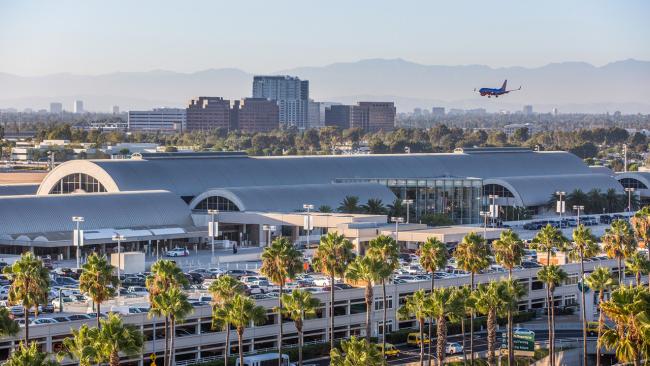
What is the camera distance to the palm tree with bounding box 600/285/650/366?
47.1 metres

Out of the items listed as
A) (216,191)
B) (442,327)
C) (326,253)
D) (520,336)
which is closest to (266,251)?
(326,253)

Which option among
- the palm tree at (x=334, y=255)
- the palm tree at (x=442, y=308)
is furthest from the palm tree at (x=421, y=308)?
the palm tree at (x=334, y=255)

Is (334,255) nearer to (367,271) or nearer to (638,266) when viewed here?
(367,271)

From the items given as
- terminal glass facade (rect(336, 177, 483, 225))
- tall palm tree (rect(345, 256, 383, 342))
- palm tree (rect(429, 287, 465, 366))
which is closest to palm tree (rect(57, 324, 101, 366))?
palm tree (rect(429, 287, 465, 366))

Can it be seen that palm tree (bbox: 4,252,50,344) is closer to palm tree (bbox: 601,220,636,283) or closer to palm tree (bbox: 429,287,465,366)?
palm tree (bbox: 429,287,465,366)

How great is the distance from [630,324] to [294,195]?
256 ft

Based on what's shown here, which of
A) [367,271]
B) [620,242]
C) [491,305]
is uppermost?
[620,242]

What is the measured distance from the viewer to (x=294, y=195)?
124500 mm

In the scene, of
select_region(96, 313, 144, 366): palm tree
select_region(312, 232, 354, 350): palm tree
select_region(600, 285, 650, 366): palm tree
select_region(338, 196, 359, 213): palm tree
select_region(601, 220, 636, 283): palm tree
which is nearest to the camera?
select_region(600, 285, 650, 366): palm tree

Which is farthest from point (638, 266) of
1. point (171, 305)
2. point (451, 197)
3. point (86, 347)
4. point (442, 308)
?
point (451, 197)

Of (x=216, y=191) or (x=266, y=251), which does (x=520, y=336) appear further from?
(x=216, y=191)

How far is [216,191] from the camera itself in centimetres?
12081

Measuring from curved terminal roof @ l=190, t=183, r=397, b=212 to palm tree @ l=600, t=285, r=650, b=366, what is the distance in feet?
236

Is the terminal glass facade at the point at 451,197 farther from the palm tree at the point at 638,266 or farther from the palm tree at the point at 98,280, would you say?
the palm tree at the point at 98,280
